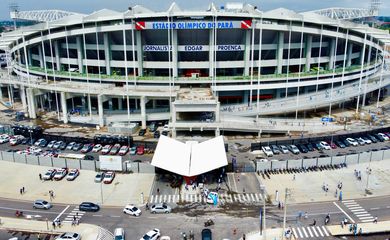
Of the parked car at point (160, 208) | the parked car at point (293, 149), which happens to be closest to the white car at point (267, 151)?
the parked car at point (293, 149)

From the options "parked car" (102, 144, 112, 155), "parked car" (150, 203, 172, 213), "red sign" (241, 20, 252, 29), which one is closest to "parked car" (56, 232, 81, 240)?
"parked car" (150, 203, 172, 213)

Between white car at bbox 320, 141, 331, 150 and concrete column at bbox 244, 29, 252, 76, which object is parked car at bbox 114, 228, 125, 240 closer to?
white car at bbox 320, 141, 331, 150

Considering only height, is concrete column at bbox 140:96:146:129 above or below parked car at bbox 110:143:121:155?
above

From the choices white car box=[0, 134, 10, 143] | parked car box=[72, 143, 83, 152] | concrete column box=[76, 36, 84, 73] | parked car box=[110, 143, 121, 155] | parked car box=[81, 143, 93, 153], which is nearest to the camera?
parked car box=[110, 143, 121, 155]

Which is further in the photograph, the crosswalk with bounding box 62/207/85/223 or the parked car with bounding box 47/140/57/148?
the parked car with bounding box 47/140/57/148

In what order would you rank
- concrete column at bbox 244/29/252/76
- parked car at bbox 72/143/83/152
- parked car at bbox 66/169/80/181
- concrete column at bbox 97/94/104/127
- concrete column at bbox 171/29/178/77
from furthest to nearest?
concrete column at bbox 244/29/252/76 → concrete column at bbox 171/29/178/77 → concrete column at bbox 97/94/104/127 → parked car at bbox 72/143/83/152 → parked car at bbox 66/169/80/181

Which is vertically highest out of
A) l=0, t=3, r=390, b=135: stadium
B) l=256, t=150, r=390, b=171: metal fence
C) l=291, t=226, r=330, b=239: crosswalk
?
l=0, t=3, r=390, b=135: stadium

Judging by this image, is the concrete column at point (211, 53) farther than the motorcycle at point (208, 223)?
Yes

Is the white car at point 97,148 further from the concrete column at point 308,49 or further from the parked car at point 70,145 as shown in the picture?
the concrete column at point 308,49
